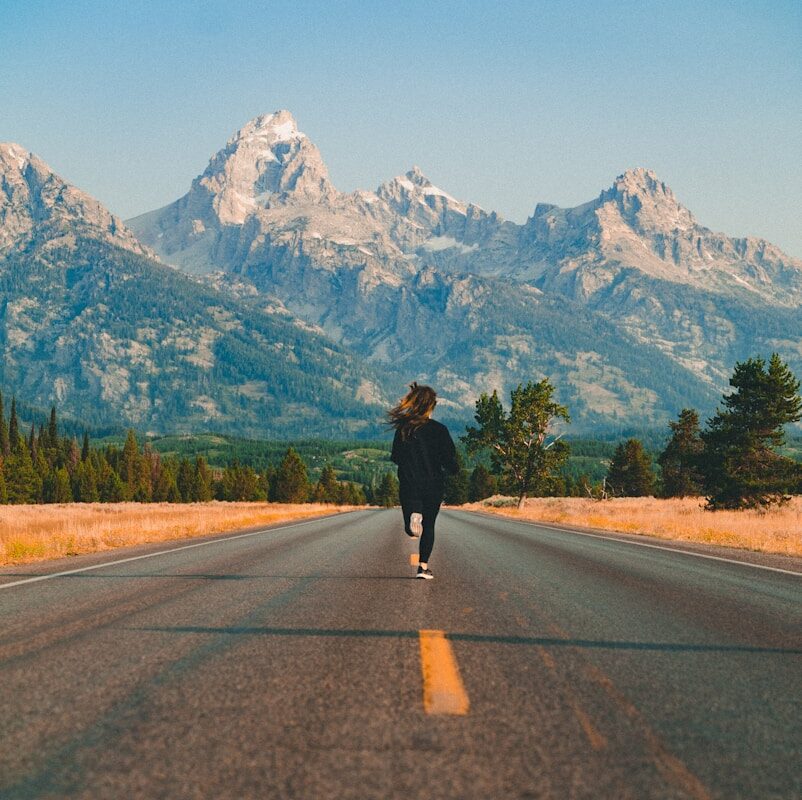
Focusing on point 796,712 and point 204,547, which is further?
point 204,547

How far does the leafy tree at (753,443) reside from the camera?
138ft

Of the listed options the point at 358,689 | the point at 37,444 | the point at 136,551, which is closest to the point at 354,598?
the point at 358,689

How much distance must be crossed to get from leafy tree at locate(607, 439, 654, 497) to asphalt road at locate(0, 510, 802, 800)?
85753 millimetres

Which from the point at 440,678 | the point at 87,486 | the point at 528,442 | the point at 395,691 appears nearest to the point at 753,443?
the point at 528,442

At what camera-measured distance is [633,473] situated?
92000 millimetres

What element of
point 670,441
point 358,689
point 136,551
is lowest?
point 136,551

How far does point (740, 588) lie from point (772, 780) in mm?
7297

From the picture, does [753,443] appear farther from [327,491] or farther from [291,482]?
[327,491]

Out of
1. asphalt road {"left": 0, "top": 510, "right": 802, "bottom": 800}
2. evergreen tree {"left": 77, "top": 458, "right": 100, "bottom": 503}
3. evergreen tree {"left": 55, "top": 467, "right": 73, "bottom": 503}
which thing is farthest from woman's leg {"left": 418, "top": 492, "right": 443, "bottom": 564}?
evergreen tree {"left": 77, "top": 458, "right": 100, "bottom": 503}

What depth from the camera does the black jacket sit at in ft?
34.8

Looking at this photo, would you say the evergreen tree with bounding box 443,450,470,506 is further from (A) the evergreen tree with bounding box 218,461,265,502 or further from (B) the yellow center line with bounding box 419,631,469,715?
(B) the yellow center line with bounding box 419,631,469,715

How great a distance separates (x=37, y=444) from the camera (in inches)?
4948

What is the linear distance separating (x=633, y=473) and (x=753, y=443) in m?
50.5

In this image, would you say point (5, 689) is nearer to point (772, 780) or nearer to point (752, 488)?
point (772, 780)
